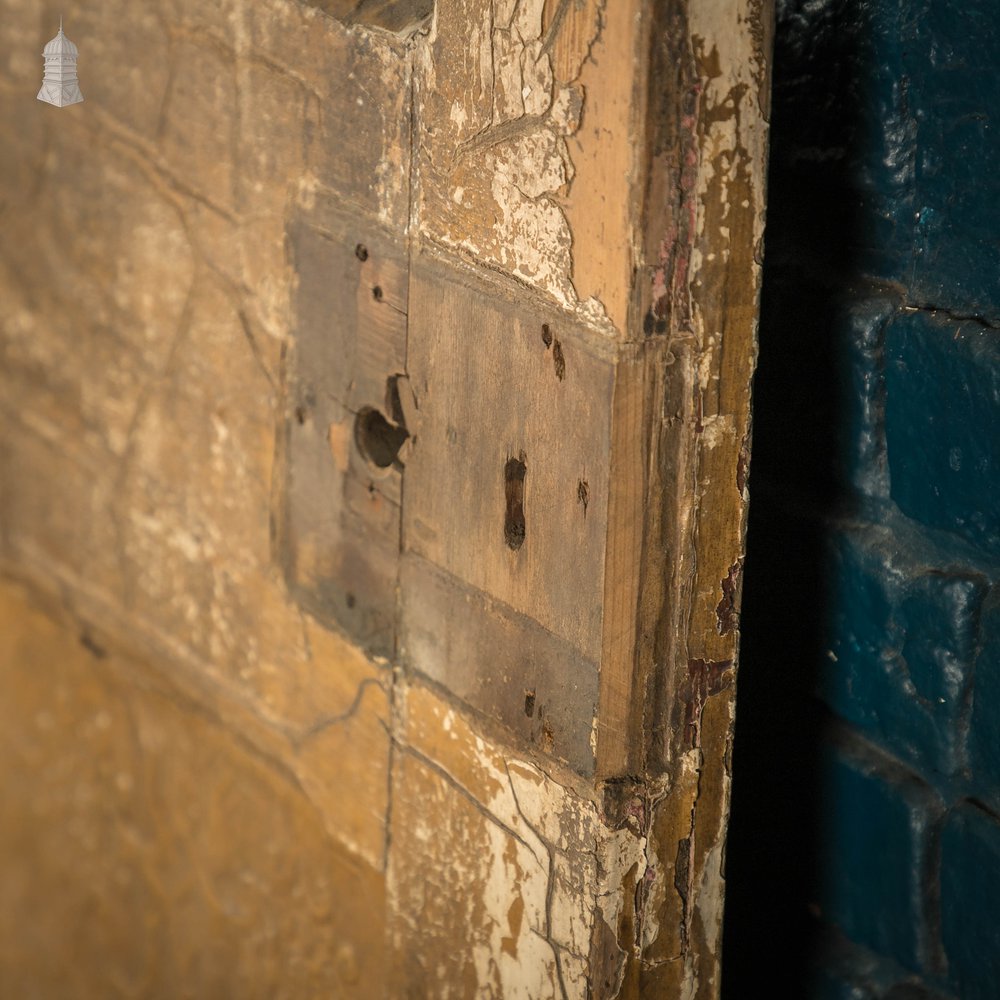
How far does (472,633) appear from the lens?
4.67ft

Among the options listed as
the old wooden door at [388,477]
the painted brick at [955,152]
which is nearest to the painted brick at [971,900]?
the old wooden door at [388,477]

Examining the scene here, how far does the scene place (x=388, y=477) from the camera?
1527 millimetres

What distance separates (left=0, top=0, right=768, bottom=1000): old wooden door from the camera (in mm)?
1171

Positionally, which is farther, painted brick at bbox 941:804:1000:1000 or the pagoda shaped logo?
the pagoda shaped logo

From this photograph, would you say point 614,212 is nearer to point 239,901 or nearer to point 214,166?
point 214,166

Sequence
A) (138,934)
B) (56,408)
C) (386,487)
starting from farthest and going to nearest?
(138,934) → (56,408) → (386,487)

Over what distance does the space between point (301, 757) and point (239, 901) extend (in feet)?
1.15

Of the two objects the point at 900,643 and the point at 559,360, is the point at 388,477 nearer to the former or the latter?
the point at 559,360

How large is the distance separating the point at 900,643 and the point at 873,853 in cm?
24

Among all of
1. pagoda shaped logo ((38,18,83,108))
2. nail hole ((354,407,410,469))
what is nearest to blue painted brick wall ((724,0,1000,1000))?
nail hole ((354,407,410,469))

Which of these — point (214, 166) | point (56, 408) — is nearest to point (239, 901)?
point (56, 408)

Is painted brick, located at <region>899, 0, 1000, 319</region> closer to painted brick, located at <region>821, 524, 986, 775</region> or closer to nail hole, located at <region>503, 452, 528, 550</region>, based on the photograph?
painted brick, located at <region>821, 524, 986, 775</region>

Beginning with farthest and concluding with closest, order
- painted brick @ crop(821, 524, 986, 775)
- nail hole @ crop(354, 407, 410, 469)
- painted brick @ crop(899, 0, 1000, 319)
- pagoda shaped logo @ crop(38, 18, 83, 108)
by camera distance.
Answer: pagoda shaped logo @ crop(38, 18, 83, 108), nail hole @ crop(354, 407, 410, 469), painted brick @ crop(821, 524, 986, 775), painted brick @ crop(899, 0, 1000, 319)

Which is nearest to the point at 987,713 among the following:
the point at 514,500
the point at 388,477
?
the point at 514,500
